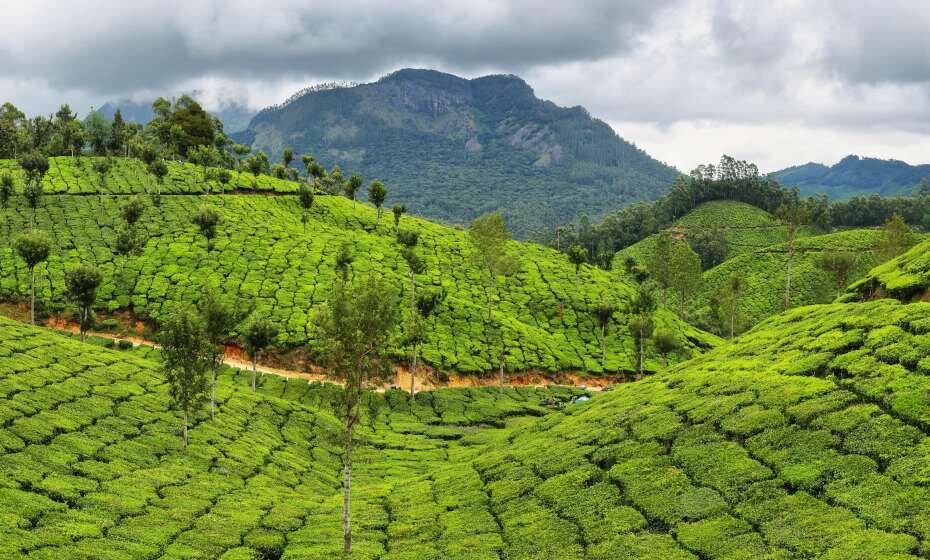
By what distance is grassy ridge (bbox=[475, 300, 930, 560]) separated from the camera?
22891mm

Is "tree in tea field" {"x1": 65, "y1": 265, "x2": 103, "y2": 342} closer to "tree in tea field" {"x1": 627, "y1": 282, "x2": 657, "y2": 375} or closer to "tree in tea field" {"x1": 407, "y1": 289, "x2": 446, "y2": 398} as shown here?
"tree in tea field" {"x1": 407, "y1": 289, "x2": 446, "y2": 398}

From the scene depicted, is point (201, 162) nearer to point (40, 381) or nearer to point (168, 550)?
point (40, 381)

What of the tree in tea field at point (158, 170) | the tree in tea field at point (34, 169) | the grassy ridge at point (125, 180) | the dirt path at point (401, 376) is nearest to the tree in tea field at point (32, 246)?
the dirt path at point (401, 376)

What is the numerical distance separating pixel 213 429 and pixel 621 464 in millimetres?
30579

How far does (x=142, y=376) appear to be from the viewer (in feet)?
165

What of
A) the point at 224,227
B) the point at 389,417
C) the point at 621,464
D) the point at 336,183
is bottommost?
the point at 389,417

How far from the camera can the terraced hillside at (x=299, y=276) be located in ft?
259

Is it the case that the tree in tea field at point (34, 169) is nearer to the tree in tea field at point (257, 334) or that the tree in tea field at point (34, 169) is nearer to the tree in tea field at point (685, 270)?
the tree in tea field at point (257, 334)

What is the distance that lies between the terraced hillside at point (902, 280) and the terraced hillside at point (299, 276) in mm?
36808

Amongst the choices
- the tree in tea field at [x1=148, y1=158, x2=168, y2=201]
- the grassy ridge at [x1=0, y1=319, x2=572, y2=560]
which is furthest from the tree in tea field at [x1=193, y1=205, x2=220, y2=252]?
the grassy ridge at [x1=0, y1=319, x2=572, y2=560]

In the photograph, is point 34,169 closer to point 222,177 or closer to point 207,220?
point 222,177

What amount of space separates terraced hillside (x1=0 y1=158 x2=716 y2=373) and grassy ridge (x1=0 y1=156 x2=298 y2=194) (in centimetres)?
113

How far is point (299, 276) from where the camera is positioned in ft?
290

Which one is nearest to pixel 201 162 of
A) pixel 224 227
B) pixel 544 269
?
pixel 224 227
